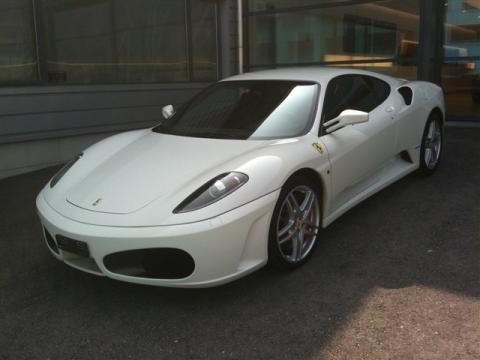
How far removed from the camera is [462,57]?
9102 millimetres

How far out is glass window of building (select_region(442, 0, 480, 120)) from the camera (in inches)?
356

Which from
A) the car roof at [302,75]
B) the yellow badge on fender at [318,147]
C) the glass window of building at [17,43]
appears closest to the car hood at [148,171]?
the yellow badge on fender at [318,147]

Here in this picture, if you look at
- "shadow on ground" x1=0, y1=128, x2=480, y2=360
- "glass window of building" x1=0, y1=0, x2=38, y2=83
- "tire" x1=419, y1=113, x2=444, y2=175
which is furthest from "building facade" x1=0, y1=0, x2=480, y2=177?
"tire" x1=419, y1=113, x2=444, y2=175

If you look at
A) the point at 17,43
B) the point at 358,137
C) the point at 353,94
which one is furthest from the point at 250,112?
the point at 17,43

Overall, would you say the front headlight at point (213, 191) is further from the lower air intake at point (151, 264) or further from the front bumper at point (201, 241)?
the lower air intake at point (151, 264)

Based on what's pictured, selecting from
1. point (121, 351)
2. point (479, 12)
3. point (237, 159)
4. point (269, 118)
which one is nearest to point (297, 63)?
point (479, 12)

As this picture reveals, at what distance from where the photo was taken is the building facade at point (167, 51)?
691 centimetres

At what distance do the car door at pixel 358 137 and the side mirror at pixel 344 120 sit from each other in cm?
5

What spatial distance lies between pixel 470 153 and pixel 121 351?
5608 mm

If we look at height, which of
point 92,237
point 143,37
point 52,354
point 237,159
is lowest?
point 52,354

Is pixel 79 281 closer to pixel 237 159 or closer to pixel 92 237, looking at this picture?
pixel 92 237

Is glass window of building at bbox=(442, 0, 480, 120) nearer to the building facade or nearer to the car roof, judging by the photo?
the building facade

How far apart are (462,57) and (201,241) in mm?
7741

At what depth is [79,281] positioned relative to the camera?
11.7 ft
